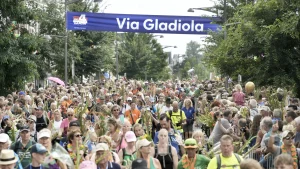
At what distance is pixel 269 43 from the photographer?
66.6ft

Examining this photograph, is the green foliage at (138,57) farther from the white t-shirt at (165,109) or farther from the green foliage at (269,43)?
the white t-shirt at (165,109)

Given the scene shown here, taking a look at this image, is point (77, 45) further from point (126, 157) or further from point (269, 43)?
point (126, 157)

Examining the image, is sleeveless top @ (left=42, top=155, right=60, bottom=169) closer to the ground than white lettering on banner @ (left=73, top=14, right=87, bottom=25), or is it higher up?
→ closer to the ground

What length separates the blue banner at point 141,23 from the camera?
39188 mm

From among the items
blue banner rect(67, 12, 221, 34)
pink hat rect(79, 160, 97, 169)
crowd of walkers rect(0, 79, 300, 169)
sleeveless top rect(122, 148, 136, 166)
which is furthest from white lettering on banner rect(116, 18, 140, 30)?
pink hat rect(79, 160, 97, 169)

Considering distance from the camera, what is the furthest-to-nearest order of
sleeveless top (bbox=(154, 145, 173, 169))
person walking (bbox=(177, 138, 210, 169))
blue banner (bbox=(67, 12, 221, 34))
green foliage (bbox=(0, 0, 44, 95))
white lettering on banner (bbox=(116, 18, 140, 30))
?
white lettering on banner (bbox=(116, 18, 140, 30)) < blue banner (bbox=(67, 12, 221, 34)) < green foliage (bbox=(0, 0, 44, 95)) < sleeveless top (bbox=(154, 145, 173, 169)) < person walking (bbox=(177, 138, 210, 169))

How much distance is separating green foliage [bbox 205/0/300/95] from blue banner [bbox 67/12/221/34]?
1699 cm

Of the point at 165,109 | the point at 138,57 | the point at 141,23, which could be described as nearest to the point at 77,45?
the point at 141,23

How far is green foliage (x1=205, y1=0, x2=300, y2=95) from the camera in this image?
19.9m

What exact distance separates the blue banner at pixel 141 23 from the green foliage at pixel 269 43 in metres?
17.0

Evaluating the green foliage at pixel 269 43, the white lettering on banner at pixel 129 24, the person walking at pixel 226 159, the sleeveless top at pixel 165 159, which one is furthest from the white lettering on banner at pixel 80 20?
the person walking at pixel 226 159

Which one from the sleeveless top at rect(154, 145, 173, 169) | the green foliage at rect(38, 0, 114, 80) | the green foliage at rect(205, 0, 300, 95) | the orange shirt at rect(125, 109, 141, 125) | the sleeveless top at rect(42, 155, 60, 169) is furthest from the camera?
the green foliage at rect(38, 0, 114, 80)

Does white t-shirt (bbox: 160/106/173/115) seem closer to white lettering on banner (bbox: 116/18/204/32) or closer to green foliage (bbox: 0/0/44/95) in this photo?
green foliage (bbox: 0/0/44/95)

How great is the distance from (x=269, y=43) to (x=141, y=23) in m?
21.4
